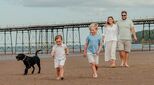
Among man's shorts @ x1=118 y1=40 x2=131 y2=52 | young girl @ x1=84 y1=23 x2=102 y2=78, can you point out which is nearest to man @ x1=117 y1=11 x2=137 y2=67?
man's shorts @ x1=118 y1=40 x2=131 y2=52

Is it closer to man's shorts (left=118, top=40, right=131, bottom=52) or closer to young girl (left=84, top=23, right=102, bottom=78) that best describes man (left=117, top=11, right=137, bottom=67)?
man's shorts (left=118, top=40, right=131, bottom=52)

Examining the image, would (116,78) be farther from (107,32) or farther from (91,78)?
(107,32)

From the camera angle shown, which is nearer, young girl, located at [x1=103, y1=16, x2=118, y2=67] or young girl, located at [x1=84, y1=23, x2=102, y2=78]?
young girl, located at [x1=84, y1=23, x2=102, y2=78]

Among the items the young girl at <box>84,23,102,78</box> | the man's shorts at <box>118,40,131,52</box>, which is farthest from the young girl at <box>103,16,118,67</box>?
the young girl at <box>84,23,102,78</box>

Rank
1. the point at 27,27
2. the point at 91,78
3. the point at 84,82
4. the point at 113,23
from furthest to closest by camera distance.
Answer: the point at 27,27 → the point at 113,23 → the point at 91,78 → the point at 84,82

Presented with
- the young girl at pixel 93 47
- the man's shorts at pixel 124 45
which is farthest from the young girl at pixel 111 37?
the young girl at pixel 93 47

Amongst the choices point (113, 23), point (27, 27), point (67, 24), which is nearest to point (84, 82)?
point (113, 23)

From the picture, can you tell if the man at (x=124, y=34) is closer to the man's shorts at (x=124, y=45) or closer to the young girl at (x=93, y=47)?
the man's shorts at (x=124, y=45)

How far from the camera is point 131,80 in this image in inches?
420

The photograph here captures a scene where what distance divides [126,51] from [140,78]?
3812 mm

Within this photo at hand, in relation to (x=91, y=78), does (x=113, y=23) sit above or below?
above

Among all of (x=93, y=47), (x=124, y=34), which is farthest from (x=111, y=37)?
(x=93, y=47)

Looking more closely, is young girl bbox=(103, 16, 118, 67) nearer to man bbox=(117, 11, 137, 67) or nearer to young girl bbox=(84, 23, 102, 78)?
man bbox=(117, 11, 137, 67)

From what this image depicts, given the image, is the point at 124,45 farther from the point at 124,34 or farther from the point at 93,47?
the point at 93,47
